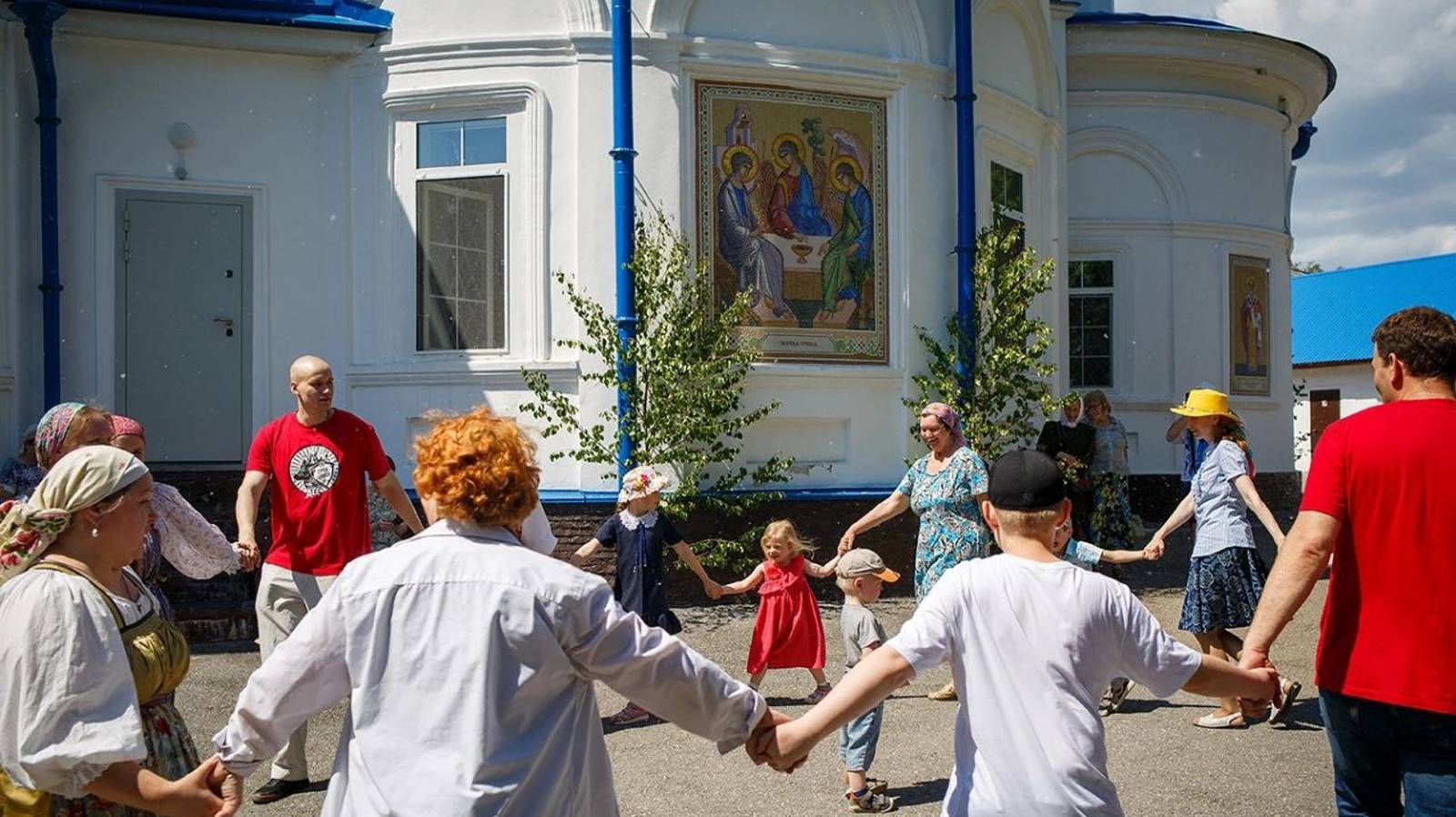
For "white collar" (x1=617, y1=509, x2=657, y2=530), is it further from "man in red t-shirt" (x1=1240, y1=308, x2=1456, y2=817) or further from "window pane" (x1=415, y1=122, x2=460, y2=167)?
"window pane" (x1=415, y1=122, x2=460, y2=167)

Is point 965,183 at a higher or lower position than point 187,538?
higher

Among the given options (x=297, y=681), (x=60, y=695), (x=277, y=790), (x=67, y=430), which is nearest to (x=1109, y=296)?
(x=277, y=790)

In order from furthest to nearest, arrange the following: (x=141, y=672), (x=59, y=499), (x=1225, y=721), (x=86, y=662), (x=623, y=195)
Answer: (x=623, y=195)
(x=1225, y=721)
(x=141, y=672)
(x=59, y=499)
(x=86, y=662)

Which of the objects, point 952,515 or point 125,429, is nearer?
point 125,429

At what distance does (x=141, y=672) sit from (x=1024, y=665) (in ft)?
7.16

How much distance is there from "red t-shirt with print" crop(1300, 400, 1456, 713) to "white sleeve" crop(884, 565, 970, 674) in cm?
127

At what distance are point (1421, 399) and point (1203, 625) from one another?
408 centimetres

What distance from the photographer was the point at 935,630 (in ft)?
11.7

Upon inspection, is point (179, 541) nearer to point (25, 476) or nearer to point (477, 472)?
point (477, 472)

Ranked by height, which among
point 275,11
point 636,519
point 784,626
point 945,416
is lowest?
point 784,626

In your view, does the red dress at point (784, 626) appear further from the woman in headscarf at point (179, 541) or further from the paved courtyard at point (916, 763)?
the woman in headscarf at point (179, 541)

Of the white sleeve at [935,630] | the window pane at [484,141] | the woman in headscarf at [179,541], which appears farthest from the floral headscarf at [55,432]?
the window pane at [484,141]

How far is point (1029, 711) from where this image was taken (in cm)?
349

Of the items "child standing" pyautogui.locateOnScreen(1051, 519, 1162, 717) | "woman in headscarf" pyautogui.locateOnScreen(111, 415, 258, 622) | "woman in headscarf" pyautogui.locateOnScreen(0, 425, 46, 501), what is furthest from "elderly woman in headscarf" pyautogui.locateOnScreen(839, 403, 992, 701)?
"woman in headscarf" pyautogui.locateOnScreen(0, 425, 46, 501)
